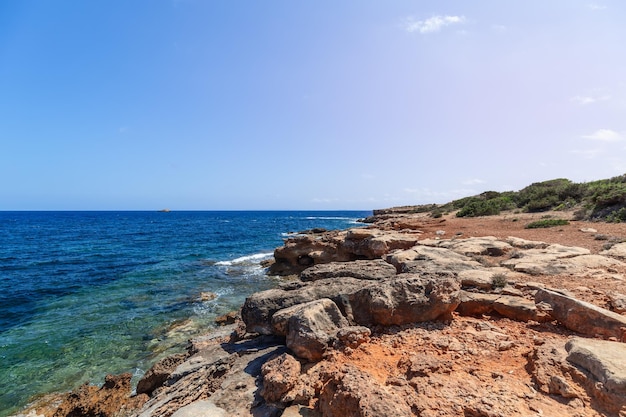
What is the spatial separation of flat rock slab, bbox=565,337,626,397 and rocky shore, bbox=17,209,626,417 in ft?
0.06

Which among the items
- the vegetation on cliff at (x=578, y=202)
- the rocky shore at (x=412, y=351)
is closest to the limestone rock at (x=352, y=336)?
the rocky shore at (x=412, y=351)

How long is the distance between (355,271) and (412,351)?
3.36 metres

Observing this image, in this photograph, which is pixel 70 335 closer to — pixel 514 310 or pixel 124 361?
pixel 124 361

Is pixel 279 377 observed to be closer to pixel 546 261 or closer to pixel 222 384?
pixel 222 384

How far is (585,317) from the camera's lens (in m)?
5.64

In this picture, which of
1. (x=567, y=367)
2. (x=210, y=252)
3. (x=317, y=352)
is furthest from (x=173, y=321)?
(x=210, y=252)

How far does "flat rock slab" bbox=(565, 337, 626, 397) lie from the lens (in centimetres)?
375

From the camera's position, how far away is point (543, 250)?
1135 centimetres

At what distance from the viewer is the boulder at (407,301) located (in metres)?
6.43

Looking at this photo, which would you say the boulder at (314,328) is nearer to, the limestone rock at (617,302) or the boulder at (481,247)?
the limestone rock at (617,302)

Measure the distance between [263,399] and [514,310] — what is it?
553 centimetres

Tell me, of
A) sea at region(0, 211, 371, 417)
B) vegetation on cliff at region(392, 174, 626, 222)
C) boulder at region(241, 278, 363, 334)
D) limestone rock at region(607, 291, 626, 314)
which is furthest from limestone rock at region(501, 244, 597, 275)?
vegetation on cliff at region(392, 174, 626, 222)

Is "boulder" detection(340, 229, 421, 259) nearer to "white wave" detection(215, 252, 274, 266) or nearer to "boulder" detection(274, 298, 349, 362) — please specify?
"white wave" detection(215, 252, 274, 266)

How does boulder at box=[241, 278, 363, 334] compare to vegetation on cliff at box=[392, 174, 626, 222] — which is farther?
vegetation on cliff at box=[392, 174, 626, 222]
